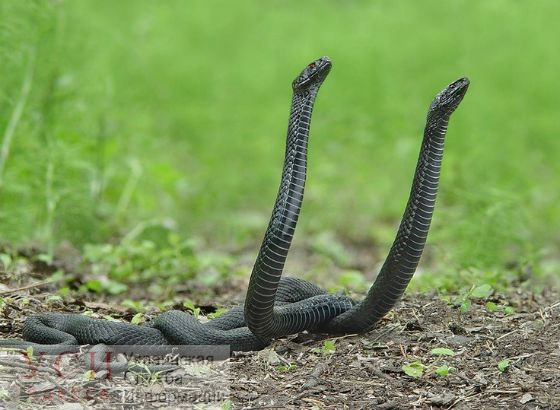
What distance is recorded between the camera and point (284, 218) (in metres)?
4.54

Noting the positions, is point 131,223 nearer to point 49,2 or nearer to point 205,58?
point 49,2

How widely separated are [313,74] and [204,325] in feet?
5.37

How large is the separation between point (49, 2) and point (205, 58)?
22.0 ft

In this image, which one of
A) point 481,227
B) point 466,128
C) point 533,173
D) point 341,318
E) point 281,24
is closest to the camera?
point 341,318

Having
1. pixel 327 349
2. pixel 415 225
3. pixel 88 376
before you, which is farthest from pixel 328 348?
pixel 88 376

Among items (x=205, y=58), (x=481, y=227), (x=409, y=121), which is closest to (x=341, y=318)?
(x=481, y=227)

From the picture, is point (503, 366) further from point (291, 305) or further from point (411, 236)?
point (291, 305)

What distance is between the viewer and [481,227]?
24.3 ft

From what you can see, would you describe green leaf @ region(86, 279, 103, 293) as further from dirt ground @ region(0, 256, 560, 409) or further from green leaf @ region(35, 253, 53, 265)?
dirt ground @ region(0, 256, 560, 409)

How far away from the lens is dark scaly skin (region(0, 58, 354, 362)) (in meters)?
4.63

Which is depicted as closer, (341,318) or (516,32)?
(341,318)

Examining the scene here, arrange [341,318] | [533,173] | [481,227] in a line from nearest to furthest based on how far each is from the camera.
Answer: [341,318], [481,227], [533,173]

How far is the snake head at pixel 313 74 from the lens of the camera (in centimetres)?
463

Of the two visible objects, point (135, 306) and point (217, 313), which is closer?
point (217, 313)
